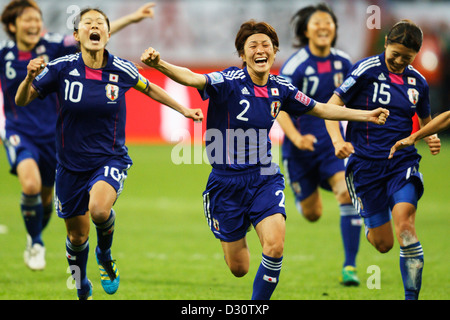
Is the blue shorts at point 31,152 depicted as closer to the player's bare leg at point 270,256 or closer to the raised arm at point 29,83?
the raised arm at point 29,83

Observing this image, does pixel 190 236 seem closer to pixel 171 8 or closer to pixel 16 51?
pixel 16 51

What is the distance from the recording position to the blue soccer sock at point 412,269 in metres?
5.90

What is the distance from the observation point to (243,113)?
5816mm

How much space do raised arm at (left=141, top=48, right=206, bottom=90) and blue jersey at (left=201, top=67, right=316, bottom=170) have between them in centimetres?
18

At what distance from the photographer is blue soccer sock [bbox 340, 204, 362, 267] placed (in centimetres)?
769

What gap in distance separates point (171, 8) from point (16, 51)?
14823 millimetres

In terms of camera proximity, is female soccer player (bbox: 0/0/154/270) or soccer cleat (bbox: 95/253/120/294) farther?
female soccer player (bbox: 0/0/154/270)

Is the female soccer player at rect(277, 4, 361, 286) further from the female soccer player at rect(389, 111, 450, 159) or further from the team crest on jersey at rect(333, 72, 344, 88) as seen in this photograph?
the female soccer player at rect(389, 111, 450, 159)

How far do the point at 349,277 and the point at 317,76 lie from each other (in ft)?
7.38

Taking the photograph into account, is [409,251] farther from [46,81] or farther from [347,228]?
[46,81]

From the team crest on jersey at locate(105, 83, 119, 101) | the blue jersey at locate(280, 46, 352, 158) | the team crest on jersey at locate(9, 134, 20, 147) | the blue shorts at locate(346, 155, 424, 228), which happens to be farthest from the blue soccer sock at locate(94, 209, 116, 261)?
the blue jersey at locate(280, 46, 352, 158)

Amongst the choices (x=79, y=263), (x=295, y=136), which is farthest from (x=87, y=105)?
(x=295, y=136)

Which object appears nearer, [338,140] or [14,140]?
[338,140]

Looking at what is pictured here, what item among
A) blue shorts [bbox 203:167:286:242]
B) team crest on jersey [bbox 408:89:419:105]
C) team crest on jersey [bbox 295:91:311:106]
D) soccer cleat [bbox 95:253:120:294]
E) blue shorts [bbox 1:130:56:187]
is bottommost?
soccer cleat [bbox 95:253:120:294]
